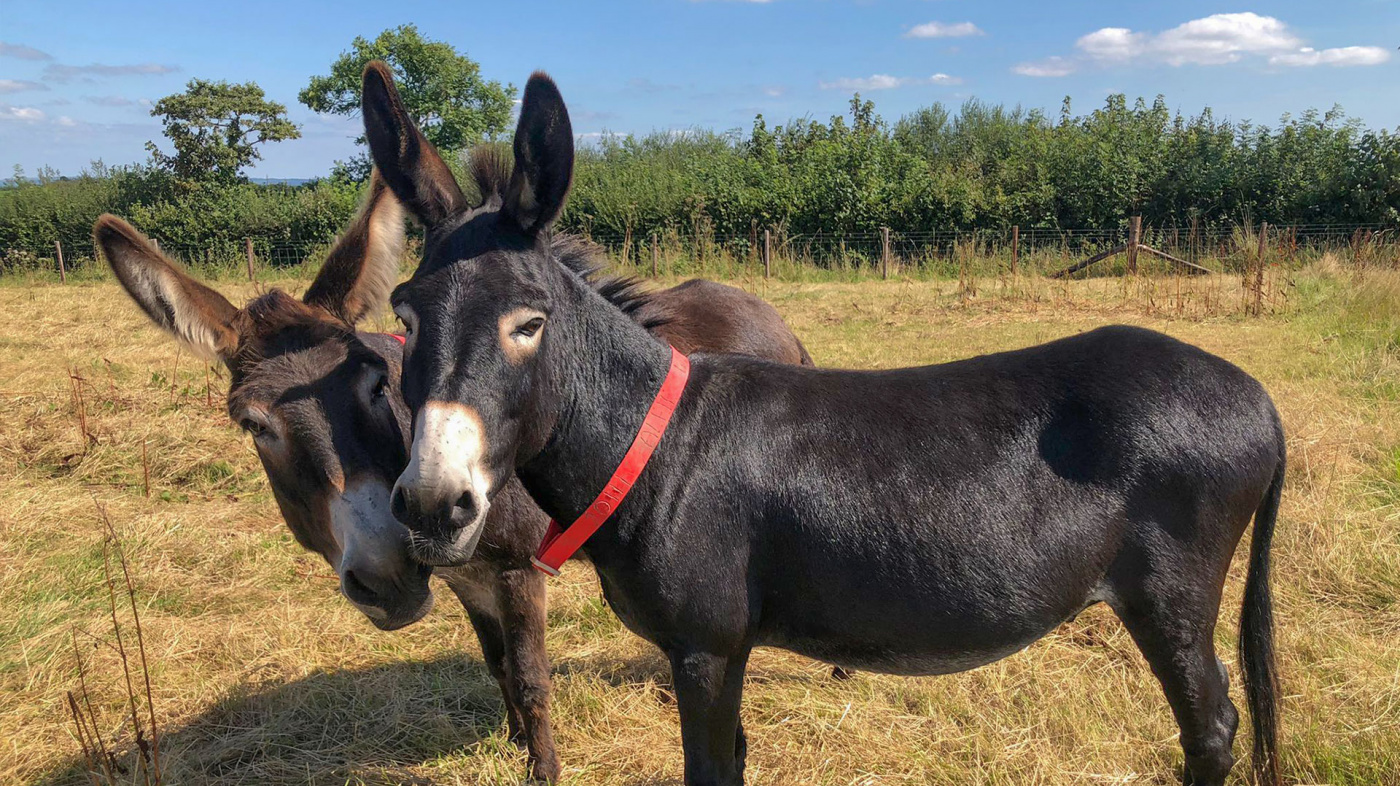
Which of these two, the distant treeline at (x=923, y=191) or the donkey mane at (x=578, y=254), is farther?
the distant treeline at (x=923, y=191)

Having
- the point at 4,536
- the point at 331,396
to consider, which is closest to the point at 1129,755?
the point at 331,396

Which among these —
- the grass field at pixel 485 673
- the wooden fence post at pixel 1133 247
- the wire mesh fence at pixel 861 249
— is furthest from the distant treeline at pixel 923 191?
the grass field at pixel 485 673

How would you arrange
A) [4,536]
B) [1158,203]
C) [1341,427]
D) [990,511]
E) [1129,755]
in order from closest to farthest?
1. [990,511]
2. [1129,755]
3. [4,536]
4. [1341,427]
5. [1158,203]

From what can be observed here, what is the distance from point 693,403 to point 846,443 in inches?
17.3

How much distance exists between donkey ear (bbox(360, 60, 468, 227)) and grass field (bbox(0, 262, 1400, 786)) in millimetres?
2314

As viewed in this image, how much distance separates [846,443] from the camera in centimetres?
216

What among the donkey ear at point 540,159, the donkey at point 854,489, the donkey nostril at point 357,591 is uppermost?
the donkey ear at point 540,159

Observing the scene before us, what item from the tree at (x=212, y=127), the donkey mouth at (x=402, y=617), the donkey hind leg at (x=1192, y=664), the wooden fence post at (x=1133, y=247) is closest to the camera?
the donkey hind leg at (x=1192, y=664)

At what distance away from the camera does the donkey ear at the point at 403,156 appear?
2.09m

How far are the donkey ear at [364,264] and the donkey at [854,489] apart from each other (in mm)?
1085

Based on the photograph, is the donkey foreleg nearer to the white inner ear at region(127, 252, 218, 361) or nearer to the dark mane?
the dark mane

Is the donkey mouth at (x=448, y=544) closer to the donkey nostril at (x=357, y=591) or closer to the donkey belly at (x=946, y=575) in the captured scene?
the donkey nostril at (x=357, y=591)

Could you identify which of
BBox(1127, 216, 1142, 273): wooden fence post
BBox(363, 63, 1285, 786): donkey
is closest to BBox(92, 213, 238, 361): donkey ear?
BBox(363, 63, 1285, 786): donkey

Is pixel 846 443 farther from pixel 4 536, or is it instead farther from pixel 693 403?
pixel 4 536
